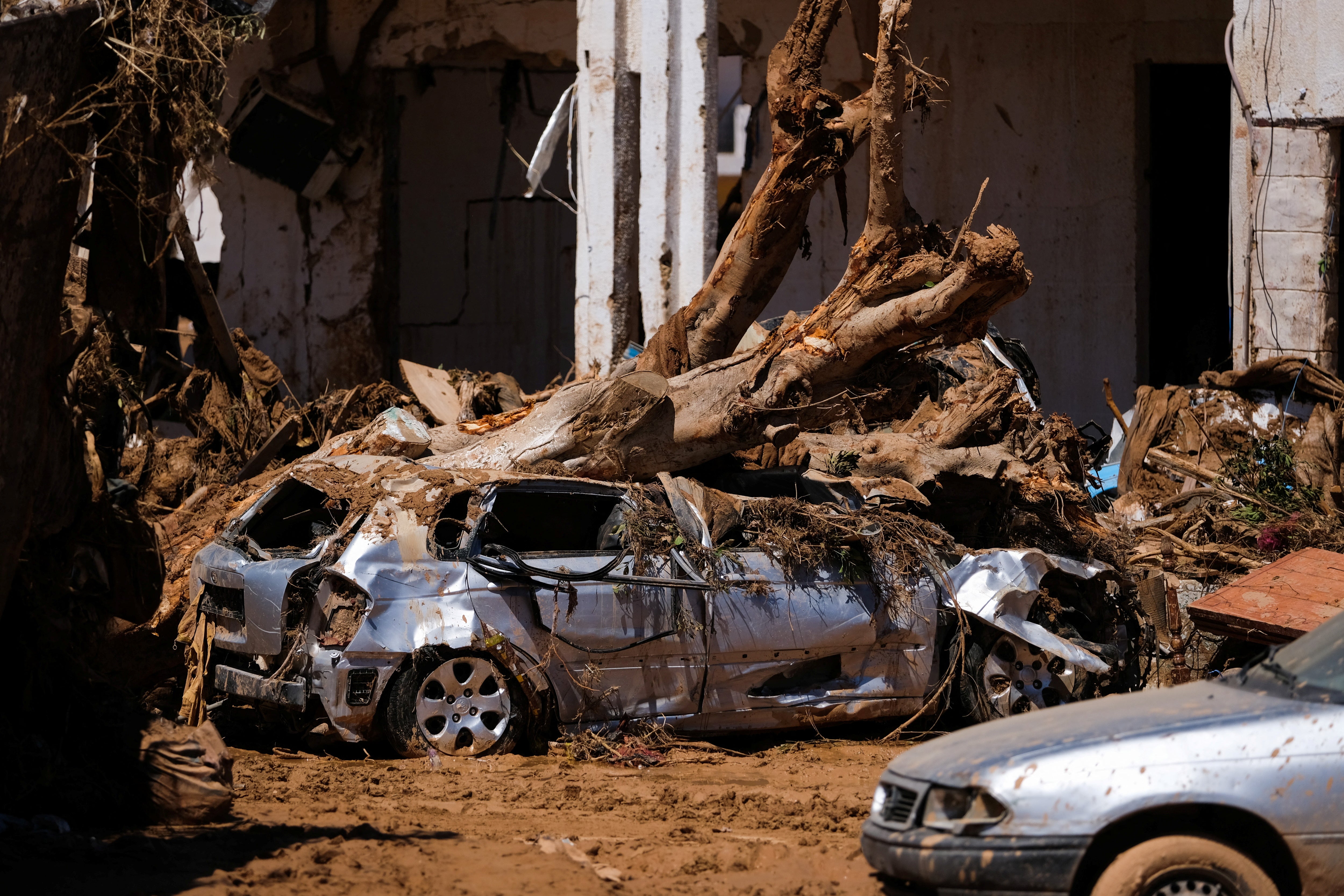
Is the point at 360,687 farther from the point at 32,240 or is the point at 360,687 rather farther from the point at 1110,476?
the point at 1110,476

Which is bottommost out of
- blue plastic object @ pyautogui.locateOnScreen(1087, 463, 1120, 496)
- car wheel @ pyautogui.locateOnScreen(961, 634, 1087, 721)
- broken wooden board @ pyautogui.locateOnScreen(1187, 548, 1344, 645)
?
car wheel @ pyautogui.locateOnScreen(961, 634, 1087, 721)

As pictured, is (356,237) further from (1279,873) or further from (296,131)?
(1279,873)

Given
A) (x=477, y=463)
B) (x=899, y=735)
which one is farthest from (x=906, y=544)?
(x=477, y=463)

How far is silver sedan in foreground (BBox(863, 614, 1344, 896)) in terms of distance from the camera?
14.4 ft

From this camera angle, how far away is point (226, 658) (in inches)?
300

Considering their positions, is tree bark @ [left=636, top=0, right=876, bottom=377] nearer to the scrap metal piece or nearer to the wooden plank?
the scrap metal piece

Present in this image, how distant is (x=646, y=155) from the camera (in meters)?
13.0

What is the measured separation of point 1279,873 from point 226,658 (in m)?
5.40

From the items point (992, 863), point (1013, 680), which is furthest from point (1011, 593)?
point (992, 863)

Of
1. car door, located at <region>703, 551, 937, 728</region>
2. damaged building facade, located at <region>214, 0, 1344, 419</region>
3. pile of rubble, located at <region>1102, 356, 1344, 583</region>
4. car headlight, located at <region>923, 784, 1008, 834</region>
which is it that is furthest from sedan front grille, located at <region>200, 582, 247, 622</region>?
pile of rubble, located at <region>1102, 356, 1344, 583</region>

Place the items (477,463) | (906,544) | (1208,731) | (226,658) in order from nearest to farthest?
(1208,731) < (226,658) < (906,544) < (477,463)

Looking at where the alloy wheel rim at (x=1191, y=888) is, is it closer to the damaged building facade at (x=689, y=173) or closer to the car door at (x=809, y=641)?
the car door at (x=809, y=641)

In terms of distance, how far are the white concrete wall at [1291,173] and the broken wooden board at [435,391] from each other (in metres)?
6.91

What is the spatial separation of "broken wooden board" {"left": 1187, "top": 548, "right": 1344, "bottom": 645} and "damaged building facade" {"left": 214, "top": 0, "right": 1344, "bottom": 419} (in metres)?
3.78
